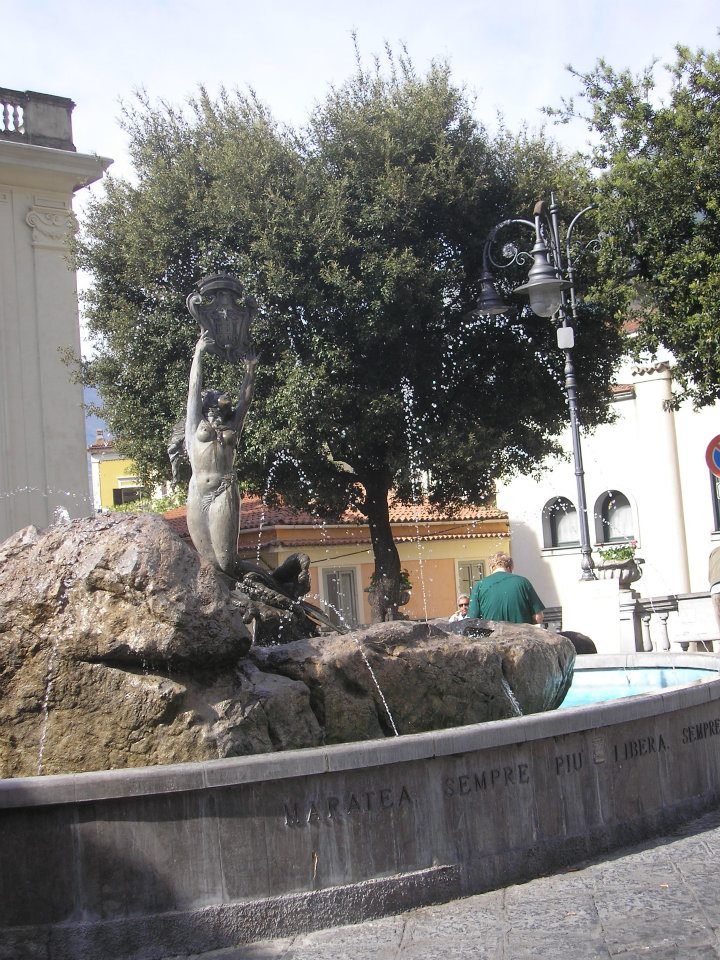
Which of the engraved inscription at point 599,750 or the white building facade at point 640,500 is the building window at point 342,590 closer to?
the white building facade at point 640,500

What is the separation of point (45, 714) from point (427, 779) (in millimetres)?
1786

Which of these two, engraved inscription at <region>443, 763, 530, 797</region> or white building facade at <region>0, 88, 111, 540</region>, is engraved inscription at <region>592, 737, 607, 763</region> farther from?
white building facade at <region>0, 88, 111, 540</region>

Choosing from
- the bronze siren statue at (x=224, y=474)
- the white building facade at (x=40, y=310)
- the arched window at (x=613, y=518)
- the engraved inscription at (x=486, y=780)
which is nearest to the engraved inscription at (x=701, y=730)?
the engraved inscription at (x=486, y=780)

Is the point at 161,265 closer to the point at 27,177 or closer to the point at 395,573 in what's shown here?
the point at 27,177

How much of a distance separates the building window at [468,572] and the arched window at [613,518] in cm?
487

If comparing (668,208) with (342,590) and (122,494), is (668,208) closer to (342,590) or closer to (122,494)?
(342,590)

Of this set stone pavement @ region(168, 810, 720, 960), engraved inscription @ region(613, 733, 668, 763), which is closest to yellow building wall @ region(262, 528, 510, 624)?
engraved inscription @ region(613, 733, 668, 763)

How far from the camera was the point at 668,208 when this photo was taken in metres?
16.7

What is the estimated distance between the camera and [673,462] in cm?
2988

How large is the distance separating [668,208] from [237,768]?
1412 centimetres

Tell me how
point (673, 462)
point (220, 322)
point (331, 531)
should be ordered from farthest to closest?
point (331, 531)
point (673, 462)
point (220, 322)

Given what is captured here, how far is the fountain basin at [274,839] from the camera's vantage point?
4.57 meters

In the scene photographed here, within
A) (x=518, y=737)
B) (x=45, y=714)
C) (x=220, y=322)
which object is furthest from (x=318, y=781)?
(x=220, y=322)

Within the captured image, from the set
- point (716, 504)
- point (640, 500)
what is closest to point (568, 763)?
point (716, 504)
